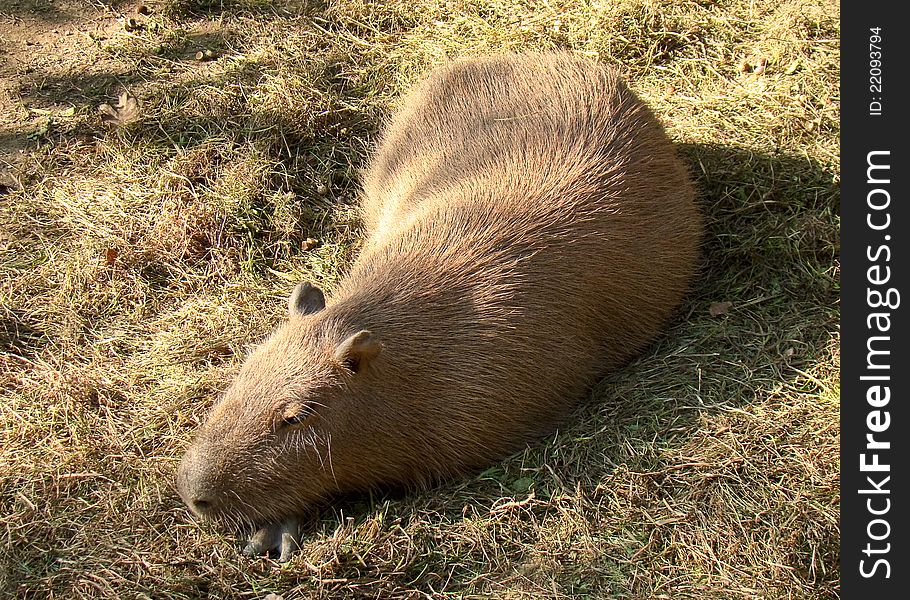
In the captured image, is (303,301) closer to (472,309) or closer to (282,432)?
(282,432)

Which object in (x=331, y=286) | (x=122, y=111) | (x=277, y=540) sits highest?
(x=122, y=111)

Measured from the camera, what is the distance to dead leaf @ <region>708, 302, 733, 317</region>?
4.80m

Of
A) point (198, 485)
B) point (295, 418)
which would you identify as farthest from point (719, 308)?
point (198, 485)

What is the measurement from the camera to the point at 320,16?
23.1 ft

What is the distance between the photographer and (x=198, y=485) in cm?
374

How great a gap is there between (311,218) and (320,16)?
7.22 feet

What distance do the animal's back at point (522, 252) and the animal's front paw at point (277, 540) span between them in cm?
72

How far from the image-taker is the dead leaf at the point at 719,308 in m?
4.80

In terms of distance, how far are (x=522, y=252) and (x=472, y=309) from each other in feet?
1.32

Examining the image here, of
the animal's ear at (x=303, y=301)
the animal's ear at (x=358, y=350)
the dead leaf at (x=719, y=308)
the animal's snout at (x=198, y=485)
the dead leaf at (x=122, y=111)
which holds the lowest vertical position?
the animal's snout at (x=198, y=485)

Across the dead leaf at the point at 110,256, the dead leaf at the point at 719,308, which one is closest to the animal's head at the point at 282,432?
the dead leaf at the point at 110,256

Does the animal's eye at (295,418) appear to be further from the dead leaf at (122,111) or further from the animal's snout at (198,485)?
the dead leaf at (122,111)
